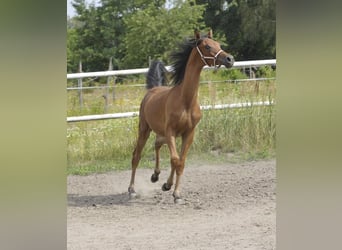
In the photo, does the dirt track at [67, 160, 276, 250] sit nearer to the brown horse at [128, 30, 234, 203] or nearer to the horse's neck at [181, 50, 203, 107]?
the brown horse at [128, 30, 234, 203]

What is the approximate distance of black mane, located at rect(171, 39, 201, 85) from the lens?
15.0ft

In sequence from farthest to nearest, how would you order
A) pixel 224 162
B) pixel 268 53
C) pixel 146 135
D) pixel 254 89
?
1. pixel 268 53
2. pixel 254 89
3. pixel 224 162
4. pixel 146 135

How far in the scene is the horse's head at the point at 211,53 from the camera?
4214mm

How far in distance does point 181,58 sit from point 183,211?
1139 mm

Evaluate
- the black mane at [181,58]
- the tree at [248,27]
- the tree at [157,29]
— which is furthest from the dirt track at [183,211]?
the tree at [157,29]

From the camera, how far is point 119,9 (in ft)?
45.3

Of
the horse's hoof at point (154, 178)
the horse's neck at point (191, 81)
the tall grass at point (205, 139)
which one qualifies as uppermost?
the horse's neck at point (191, 81)

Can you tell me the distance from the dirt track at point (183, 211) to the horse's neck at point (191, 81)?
75cm

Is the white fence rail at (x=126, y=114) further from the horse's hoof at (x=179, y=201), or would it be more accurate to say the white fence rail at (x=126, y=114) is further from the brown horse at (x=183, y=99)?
the horse's hoof at (x=179, y=201)

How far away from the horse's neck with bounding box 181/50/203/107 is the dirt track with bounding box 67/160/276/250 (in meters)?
0.75
